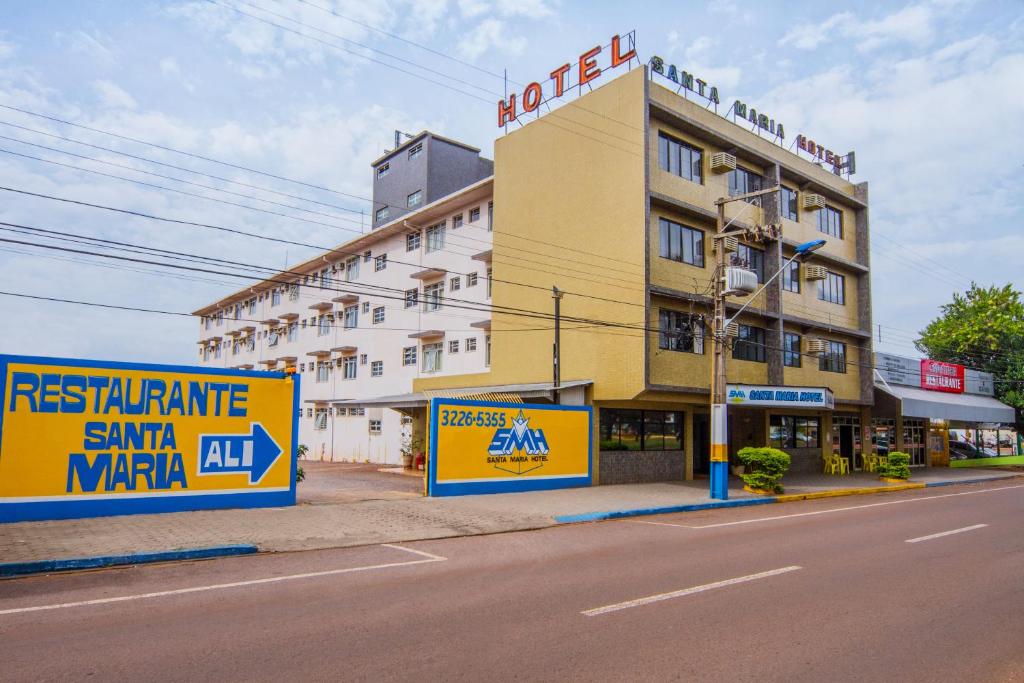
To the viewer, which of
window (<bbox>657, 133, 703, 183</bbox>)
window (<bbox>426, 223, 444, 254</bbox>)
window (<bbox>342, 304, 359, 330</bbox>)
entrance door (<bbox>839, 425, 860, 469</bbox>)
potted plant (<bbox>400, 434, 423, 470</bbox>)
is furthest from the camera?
window (<bbox>342, 304, 359, 330</bbox>)

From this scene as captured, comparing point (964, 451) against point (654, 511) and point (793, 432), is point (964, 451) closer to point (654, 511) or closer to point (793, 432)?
point (793, 432)

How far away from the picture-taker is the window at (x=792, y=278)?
2961 centimetres

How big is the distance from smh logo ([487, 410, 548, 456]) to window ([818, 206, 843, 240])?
19029 mm

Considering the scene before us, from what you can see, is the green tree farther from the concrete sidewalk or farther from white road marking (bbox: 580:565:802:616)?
white road marking (bbox: 580:565:802:616)

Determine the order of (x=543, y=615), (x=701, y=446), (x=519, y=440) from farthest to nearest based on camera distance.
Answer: (x=701, y=446), (x=519, y=440), (x=543, y=615)

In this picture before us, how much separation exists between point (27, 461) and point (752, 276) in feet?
59.9

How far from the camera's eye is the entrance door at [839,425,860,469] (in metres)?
34.2

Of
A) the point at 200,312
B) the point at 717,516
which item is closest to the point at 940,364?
the point at 717,516

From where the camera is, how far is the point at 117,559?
9586 mm

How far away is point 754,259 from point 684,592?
23.3m

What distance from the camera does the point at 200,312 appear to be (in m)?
61.9

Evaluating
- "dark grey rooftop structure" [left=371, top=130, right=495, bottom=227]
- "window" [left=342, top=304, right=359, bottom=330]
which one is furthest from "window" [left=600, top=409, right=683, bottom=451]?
"window" [left=342, top=304, right=359, bottom=330]

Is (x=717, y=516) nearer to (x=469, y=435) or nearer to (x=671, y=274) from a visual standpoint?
(x=469, y=435)

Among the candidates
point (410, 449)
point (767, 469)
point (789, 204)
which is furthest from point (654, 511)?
point (789, 204)
